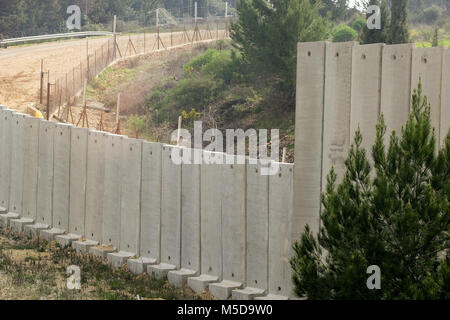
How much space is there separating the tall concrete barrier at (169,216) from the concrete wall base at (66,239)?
67.3 inches

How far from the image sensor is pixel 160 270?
8.17 m

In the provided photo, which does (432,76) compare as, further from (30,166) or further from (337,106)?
(30,166)

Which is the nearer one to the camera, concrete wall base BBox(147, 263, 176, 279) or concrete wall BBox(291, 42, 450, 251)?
concrete wall BBox(291, 42, 450, 251)

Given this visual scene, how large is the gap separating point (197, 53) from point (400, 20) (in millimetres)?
14590

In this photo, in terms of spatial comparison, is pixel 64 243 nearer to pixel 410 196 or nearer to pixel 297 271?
pixel 297 271

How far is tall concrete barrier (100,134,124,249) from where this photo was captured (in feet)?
29.7

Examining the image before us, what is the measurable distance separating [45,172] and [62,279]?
2.77 meters

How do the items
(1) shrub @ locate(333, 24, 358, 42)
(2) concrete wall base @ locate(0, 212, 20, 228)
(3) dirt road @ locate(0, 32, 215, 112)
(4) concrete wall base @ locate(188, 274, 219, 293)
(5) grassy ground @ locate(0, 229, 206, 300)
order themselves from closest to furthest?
(5) grassy ground @ locate(0, 229, 206, 300) < (4) concrete wall base @ locate(188, 274, 219, 293) < (2) concrete wall base @ locate(0, 212, 20, 228) < (3) dirt road @ locate(0, 32, 215, 112) < (1) shrub @ locate(333, 24, 358, 42)

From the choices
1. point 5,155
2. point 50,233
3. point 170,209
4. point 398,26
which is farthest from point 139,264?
point 398,26

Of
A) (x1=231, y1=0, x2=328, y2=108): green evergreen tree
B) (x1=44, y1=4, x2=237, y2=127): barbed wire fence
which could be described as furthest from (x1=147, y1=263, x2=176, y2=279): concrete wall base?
(x1=231, y1=0, x2=328, y2=108): green evergreen tree

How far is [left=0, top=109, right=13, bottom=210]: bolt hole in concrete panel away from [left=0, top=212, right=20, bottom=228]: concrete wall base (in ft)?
0.95

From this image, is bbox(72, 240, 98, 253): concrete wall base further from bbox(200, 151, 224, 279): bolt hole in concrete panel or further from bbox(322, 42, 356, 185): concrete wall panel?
bbox(322, 42, 356, 185): concrete wall panel

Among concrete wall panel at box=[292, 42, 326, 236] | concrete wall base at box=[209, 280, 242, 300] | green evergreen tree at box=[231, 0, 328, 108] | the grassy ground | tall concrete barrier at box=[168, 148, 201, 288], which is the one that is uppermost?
green evergreen tree at box=[231, 0, 328, 108]

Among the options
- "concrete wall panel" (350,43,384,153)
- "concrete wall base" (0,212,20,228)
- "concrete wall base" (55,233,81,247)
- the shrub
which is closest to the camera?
"concrete wall panel" (350,43,384,153)
